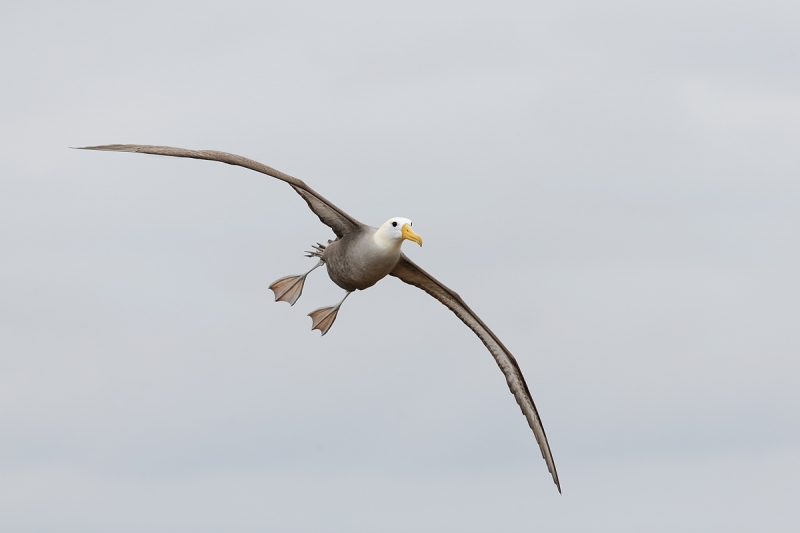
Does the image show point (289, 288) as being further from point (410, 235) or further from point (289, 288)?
point (410, 235)

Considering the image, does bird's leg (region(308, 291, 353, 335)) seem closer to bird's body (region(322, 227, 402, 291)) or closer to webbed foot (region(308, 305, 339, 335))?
webbed foot (region(308, 305, 339, 335))

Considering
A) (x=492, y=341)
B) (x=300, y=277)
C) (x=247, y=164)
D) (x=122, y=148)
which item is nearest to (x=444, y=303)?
(x=492, y=341)

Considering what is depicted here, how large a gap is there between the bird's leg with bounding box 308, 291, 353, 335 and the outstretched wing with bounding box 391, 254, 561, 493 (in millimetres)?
1624

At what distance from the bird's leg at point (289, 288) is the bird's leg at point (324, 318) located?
61cm

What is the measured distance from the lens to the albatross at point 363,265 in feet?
67.9

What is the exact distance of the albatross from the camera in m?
20.7

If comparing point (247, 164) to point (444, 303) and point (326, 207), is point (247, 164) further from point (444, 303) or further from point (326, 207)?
point (444, 303)

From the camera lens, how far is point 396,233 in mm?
21703

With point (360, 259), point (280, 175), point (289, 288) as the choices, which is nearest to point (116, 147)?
point (280, 175)

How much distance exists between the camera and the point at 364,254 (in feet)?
72.9

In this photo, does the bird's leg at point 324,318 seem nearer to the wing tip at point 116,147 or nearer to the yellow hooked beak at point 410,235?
the yellow hooked beak at point 410,235

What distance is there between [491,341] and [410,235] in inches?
181

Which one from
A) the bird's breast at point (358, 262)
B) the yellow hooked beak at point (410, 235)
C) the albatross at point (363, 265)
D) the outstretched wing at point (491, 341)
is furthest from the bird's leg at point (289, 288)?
the yellow hooked beak at point (410, 235)

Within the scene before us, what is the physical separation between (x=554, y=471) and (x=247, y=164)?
9.22 m
